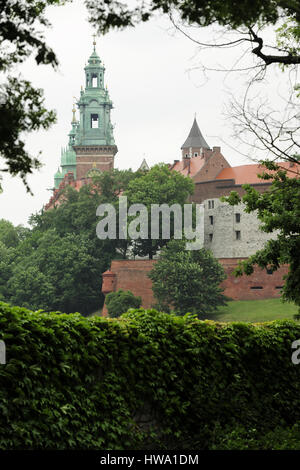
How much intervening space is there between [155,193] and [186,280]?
350 inches

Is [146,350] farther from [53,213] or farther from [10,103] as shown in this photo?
[53,213]

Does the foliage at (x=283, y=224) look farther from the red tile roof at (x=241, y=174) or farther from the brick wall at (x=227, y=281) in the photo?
the red tile roof at (x=241, y=174)

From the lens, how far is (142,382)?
9.18m

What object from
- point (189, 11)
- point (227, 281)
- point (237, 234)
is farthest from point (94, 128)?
point (189, 11)

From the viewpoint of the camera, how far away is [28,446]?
7.58 meters

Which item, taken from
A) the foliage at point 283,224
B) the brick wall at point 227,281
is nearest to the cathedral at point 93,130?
the brick wall at point 227,281

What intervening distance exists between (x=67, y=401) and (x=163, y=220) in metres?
50.9

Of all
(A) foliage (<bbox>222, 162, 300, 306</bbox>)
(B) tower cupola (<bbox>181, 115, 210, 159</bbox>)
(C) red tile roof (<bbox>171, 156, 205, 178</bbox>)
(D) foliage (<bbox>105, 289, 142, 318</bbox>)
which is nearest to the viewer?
(A) foliage (<bbox>222, 162, 300, 306</bbox>)

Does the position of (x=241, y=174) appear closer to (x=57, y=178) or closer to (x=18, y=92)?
(x=57, y=178)

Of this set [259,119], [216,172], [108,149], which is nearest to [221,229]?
[216,172]

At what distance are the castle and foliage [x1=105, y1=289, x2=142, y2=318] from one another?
7.16 feet

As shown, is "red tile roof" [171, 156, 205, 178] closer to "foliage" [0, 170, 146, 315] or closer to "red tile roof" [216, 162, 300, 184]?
"red tile roof" [216, 162, 300, 184]

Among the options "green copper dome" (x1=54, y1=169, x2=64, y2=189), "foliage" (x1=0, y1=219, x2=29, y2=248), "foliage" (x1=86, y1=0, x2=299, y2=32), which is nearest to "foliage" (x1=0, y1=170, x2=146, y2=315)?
"foliage" (x1=0, y1=219, x2=29, y2=248)

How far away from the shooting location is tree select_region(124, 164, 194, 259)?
59375 mm
